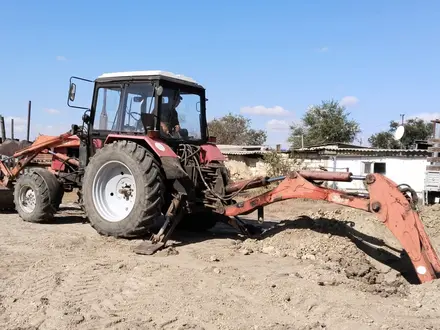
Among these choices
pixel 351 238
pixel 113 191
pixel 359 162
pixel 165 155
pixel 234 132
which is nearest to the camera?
pixel 351 238

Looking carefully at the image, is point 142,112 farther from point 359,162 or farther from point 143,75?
point 359,162

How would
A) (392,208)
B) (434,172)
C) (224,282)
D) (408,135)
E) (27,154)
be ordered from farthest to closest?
(408,135)
(434,172)
(27,154)
(392,208)
(224,282)

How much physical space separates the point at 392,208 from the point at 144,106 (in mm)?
3929

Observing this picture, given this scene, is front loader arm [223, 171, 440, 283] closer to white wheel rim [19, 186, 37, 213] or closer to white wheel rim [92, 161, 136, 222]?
white wheel rim [92, 161, 136, 222]

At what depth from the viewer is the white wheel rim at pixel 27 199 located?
8.83 m

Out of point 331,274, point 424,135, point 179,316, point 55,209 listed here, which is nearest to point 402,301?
point 331,274

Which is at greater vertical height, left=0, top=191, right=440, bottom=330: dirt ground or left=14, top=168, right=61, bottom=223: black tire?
left=14, top=168, right=61, bottom=223: black tire

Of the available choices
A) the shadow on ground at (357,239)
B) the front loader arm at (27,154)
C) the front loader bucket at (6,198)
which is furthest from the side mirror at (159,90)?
the front loader bucket at (6,198)

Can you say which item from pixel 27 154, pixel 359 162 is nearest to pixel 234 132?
pixel 359 162

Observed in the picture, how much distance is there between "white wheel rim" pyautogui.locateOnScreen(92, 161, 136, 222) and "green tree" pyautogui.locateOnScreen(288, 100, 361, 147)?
97.1 feet

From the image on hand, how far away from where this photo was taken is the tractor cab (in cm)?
729

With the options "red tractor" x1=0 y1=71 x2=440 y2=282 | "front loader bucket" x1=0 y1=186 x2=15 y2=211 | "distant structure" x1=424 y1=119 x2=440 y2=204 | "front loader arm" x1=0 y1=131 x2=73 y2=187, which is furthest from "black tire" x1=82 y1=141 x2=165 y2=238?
"distant structure" x1=424 y1=119 x2=440 y2=204

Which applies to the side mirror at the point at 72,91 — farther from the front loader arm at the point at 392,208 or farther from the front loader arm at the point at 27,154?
the front loader arm at the point at 392,208

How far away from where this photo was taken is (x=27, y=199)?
8922 mm
